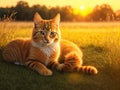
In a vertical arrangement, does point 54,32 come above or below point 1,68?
above

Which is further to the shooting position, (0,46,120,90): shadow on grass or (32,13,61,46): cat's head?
(32,13,61,46): cat's head

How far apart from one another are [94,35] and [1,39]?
9.88ft

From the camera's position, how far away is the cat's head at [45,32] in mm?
6863

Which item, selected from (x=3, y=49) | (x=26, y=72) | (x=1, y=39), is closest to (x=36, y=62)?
(x=26, y=72)

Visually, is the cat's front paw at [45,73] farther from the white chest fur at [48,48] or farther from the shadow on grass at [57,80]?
the white chest fur at [48,48]

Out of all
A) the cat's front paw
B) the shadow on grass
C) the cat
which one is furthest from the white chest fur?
the cat's front paw

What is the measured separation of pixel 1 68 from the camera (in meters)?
7.22

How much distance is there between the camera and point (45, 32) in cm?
687

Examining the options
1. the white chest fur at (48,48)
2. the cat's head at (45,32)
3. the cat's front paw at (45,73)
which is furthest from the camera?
the white chest fur at (48,48)

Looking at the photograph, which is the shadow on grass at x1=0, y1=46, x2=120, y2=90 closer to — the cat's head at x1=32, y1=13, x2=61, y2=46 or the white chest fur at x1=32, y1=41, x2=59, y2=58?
the white chest fur at x1=32, y1=41, x2=59, y2=58

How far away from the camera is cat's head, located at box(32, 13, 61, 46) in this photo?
686 centimetres

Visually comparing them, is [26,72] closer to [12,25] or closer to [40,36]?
[40,36]

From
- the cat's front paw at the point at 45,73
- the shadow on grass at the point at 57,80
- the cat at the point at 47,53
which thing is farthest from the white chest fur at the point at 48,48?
the cat's front paw at the point at 45,73

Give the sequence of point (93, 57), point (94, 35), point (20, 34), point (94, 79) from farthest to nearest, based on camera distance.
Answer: point (94, 35) < point (20, 34) < point (93, 57) < point (94, 79)
